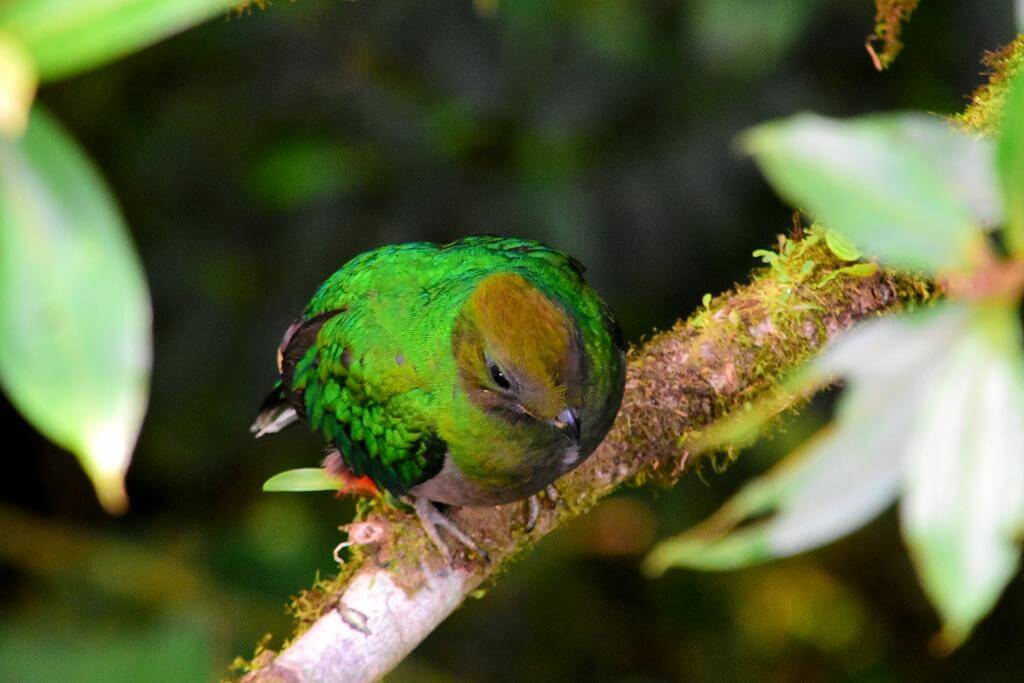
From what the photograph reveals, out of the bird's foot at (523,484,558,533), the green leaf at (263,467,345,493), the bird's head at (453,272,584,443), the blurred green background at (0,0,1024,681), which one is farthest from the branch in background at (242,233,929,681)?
the blurred green background at (0,0,1024,681)

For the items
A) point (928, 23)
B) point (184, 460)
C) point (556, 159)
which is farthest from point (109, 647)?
point (928, 23)

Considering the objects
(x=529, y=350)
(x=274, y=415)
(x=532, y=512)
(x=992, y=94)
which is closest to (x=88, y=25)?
(x=529, y=350)

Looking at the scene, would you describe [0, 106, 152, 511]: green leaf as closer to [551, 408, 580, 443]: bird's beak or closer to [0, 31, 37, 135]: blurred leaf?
[0, 31, 37, 135]: blurred leaf

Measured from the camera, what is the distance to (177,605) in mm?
4043

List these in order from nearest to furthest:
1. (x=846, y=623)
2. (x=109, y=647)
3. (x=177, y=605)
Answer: (x=109, y=647), (x=177, y=605), (x=846, y=623)

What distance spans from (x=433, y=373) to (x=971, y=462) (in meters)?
1.87

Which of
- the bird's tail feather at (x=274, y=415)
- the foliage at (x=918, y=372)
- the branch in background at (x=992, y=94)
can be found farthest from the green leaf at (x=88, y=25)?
the bird's tail feather at (x=274, y=415)

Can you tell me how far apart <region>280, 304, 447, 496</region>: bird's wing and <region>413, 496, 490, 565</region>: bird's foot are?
0.24 ft

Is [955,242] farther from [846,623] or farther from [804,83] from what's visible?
[846,623]

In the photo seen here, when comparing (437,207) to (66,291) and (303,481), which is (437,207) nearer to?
(303,481)

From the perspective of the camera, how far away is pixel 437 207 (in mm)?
4164

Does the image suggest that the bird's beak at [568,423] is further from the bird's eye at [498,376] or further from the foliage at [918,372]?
the foliage at [918,372]

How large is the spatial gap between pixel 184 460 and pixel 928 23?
342 centimetres

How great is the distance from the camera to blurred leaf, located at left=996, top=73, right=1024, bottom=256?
82 centimetres
